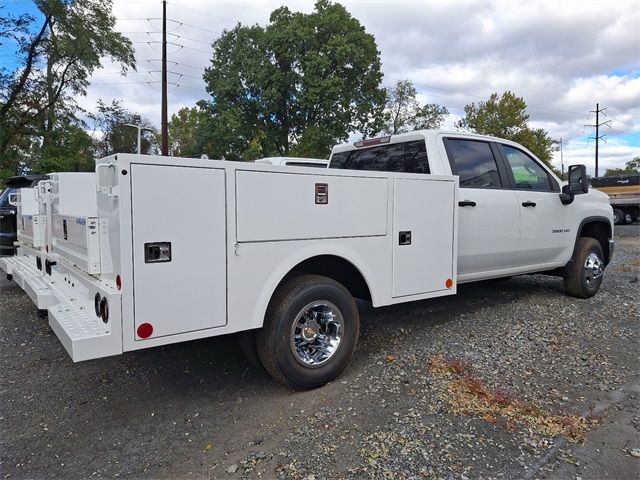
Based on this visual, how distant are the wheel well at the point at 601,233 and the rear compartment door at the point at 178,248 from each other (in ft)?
18.9

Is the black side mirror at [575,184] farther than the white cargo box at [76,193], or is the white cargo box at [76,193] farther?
the black side mirror at [575,184]

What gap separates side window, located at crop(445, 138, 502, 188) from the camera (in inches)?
193

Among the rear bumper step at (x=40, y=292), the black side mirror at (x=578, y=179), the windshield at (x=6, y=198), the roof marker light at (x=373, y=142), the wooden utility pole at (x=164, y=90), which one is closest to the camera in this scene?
the rear bumper step at (x=40, y=292)

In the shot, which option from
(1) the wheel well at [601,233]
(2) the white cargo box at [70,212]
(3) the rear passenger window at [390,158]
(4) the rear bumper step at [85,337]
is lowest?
(4) the rear bumper step at [85,337]

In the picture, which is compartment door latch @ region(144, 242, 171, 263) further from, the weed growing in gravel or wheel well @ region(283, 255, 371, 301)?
the weed growing in gravel

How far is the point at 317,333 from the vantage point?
3.57 m

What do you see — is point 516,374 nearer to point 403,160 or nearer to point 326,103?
point 403,160

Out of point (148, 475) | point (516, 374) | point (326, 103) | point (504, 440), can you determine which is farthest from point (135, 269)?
point (326, 103)

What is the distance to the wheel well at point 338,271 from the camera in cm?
370

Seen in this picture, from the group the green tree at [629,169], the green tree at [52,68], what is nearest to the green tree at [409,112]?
the green tree at [52,68]

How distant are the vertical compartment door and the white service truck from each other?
0.01 m

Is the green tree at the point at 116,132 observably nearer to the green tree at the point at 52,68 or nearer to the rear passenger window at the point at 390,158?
the green tree at the point at 52,68

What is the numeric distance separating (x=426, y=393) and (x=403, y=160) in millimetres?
2584

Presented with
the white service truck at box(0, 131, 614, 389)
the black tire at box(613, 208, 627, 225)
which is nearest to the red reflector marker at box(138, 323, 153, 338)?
the white service truck at box(0, 131, 614, 389)
